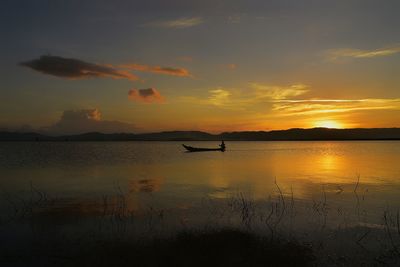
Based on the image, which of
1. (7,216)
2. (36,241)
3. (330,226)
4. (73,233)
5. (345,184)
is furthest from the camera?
(345,184)

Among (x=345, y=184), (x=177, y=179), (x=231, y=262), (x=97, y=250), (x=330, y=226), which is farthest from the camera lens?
(x=177, y=179)

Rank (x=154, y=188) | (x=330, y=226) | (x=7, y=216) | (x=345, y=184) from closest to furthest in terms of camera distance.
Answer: (x=330, y=226)
(x=7, y=216)
(x=154, y=188)
(x=345, y=184)

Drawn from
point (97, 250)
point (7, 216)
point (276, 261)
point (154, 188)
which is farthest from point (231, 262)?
point (154, 188)

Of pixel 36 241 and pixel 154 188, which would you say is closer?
pixel 36 241

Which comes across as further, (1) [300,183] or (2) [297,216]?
(1) [300,183]

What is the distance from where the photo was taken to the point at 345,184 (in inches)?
1085

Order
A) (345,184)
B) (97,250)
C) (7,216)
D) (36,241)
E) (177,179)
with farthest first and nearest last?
(177,179) → (345,184) → (7,216) → (36,241) → (97,250)

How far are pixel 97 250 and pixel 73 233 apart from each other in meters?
2.52

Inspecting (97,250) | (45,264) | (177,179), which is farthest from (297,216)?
(177,179)

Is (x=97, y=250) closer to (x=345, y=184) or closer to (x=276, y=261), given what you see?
(x=276, y=261)

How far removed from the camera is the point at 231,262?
9.30 metres

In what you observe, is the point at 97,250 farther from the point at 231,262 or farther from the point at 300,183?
the point at 300,183

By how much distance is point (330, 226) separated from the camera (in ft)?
45.8

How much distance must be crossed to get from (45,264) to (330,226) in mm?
10793
